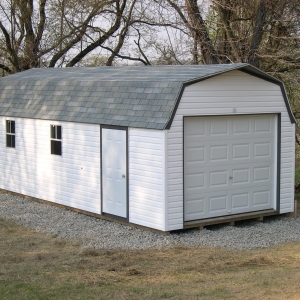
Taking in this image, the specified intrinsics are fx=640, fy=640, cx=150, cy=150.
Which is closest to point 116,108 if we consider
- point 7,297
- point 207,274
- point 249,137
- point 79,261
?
point 249,137

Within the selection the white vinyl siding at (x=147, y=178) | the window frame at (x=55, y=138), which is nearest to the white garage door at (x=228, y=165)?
the white vinyl siding at (x=147, y=178)

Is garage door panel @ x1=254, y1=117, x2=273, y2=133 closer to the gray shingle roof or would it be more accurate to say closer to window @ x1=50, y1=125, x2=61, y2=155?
the gray shingle roof

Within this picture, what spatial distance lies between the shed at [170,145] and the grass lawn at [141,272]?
1.62 metres

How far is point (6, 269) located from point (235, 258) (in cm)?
357

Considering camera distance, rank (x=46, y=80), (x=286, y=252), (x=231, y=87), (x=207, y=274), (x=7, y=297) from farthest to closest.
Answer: (x=46, y=80) < (x=231, y=87) < (x=286, y=252) < (x=207, y=274) < (x=7, y=297)

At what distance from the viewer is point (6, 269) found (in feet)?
30.6

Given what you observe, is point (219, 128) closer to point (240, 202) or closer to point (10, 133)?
point (240, 202)

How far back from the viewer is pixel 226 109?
12.5m

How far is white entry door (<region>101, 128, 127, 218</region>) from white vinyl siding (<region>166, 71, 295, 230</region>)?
1220 mm

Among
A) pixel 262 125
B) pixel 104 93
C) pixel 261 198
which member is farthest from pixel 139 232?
pixel 262 125

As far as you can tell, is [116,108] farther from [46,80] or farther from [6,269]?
[6,269]

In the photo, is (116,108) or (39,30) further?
(39,30)

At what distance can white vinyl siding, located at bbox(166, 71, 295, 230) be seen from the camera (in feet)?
38.8

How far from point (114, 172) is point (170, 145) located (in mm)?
1694
